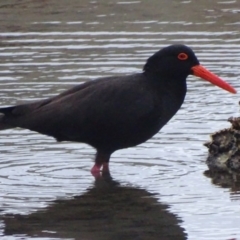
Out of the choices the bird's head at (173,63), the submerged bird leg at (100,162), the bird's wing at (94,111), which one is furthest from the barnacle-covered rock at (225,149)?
the submerged bird leg at (100,162)

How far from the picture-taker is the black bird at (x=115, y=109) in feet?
29.4

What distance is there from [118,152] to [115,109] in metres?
1.14

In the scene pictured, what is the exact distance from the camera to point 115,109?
8984 mm

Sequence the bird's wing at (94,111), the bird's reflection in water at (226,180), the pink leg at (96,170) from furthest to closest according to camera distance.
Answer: the pink leg at (96,170)
the bird's wing at (94,111)
the bird's reflection in water at (226,180)

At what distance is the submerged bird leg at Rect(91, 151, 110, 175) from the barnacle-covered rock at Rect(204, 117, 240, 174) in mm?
944

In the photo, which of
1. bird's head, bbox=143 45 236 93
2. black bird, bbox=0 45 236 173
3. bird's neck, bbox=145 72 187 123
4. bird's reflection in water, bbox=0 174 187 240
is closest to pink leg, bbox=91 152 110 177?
black bird, bbox=0 45 236 173

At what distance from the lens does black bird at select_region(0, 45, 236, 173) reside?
29.4ft

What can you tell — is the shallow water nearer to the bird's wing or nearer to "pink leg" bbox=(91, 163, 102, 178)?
"pink leg" bbox=(91, 163, 102, 178)

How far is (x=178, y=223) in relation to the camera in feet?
25.5

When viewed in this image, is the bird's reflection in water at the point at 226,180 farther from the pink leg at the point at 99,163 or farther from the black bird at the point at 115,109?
the pink leg at the point at 99,163

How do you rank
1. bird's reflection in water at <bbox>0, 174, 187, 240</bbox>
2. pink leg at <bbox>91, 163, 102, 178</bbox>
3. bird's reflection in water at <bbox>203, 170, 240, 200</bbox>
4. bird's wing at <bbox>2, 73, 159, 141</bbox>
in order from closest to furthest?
bird's reflection in water at <bbox>0, 174, 187, 240</bbox> → bird's reflection in water at <bbox>203, 170, 240, 200</bbox> → bird's wing at <bbox>2, 73, 159, 141</bbox> → pink leg at <bbox>91, 163, 102, 178</bbox>

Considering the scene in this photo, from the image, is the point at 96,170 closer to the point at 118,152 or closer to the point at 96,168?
the point at 96,168

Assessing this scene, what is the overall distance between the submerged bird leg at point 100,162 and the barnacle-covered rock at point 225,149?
3.10 ft

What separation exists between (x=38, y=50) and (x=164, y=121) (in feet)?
17.2
